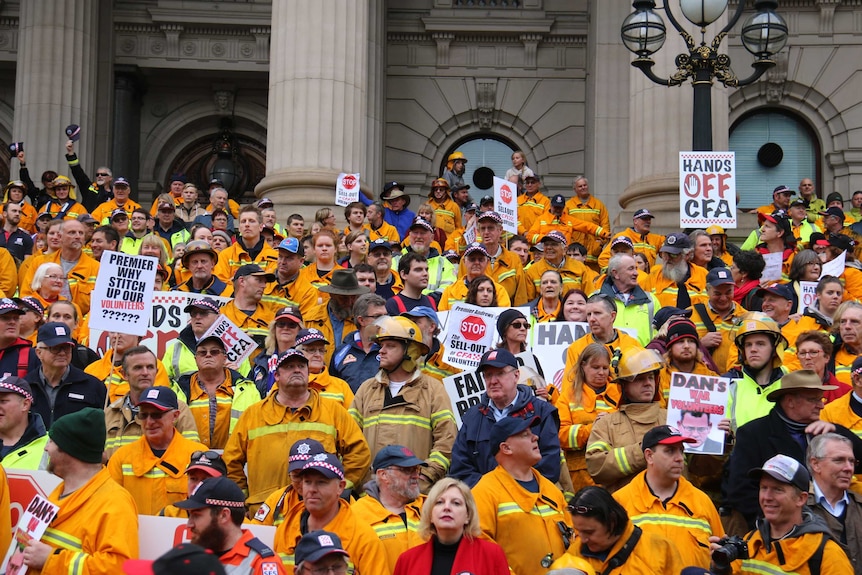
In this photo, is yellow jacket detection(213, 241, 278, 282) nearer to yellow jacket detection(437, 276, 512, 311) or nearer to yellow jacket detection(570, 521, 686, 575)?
yellow jacket detection(437, 276, 512, 311)

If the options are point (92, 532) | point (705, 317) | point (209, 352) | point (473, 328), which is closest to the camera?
point (92, 532)

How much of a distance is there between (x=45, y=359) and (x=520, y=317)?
11.9 feet

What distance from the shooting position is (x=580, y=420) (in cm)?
838

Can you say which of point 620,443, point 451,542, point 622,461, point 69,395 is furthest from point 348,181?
point 451,542

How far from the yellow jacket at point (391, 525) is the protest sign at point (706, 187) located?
277 inches

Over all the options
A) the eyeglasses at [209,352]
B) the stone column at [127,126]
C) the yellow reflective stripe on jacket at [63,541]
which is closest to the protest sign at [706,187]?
the eyeglasses at [209,352]

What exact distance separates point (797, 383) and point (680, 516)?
1.27m

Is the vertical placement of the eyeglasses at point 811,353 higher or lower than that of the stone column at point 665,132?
lower

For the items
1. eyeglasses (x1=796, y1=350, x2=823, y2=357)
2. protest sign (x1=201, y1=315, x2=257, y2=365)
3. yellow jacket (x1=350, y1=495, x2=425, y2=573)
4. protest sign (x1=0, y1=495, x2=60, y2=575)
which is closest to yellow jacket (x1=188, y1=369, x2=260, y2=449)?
protest sign (x1=201, y1=315, x2=257, y2=365)

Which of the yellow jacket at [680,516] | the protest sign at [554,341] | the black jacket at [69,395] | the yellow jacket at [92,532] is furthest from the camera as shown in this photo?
the protest sign at [554,341]

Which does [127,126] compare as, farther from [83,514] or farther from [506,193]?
[83,514]

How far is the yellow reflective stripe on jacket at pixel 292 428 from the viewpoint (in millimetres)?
7926

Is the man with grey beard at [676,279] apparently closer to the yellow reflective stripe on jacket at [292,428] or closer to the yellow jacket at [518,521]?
the yellow reflective stripe on jacket at [292,428]

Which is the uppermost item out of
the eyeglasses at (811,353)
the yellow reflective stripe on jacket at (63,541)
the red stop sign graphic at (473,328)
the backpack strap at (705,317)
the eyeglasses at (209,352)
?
the backpack strap at (705,317)
